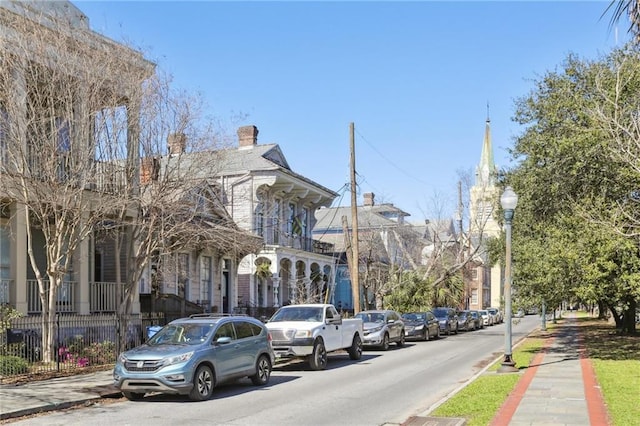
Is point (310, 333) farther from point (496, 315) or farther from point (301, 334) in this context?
point (496, 315)

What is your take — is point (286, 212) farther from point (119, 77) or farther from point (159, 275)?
point (119, 77)

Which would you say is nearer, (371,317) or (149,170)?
(149,170)

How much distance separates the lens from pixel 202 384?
42.9 ft

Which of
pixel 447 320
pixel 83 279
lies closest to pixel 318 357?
pixel 83 279

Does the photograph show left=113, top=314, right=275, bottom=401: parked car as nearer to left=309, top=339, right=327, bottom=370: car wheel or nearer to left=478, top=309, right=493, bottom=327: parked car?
left=309, top=339, right=327, bottom=370: car wheel

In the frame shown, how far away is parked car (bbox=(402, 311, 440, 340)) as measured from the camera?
1271 inches

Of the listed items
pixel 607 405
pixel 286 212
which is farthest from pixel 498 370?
pixel 286 212

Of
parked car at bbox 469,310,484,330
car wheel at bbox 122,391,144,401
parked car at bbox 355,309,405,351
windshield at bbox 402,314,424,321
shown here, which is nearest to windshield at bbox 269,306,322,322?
parked car at bbox 355,309,405,351

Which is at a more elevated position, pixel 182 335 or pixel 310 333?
pixel 182 335

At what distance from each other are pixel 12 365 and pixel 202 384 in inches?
197

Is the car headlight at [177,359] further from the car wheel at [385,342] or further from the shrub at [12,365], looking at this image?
the car wheel at [385,342]

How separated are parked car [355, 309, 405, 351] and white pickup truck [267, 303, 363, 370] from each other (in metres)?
4.54

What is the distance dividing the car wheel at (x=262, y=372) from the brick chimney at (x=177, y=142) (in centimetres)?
678

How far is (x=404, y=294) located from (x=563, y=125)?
976 inches
